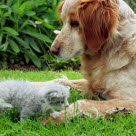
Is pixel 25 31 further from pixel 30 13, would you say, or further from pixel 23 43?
pixel 30 13

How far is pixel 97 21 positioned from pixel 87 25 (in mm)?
113

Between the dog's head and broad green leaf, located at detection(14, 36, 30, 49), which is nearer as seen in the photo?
the dog's head

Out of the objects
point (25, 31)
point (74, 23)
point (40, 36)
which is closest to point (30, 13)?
point (25, 31)

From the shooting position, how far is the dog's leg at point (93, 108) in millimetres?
3203

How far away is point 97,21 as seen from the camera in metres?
3.63

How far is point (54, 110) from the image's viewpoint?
3.34 m

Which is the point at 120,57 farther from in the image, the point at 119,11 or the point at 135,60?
the point at 119,11

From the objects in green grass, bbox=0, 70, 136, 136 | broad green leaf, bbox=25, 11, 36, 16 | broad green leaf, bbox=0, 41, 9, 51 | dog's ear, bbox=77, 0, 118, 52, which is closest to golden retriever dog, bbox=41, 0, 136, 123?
dog's ear, bbox=77, 0, 118, 52

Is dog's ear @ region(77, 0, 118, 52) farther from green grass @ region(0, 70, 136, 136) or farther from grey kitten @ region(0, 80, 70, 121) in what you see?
green grass @ region(0, 70, 136, 136)

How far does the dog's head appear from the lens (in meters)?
3.62

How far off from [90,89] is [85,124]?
112cm

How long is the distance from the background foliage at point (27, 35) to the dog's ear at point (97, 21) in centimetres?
332

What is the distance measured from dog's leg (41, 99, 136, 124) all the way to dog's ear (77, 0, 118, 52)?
23.8 inches

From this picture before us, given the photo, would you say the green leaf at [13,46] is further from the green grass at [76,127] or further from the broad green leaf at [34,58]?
the green grass at [76,127]
